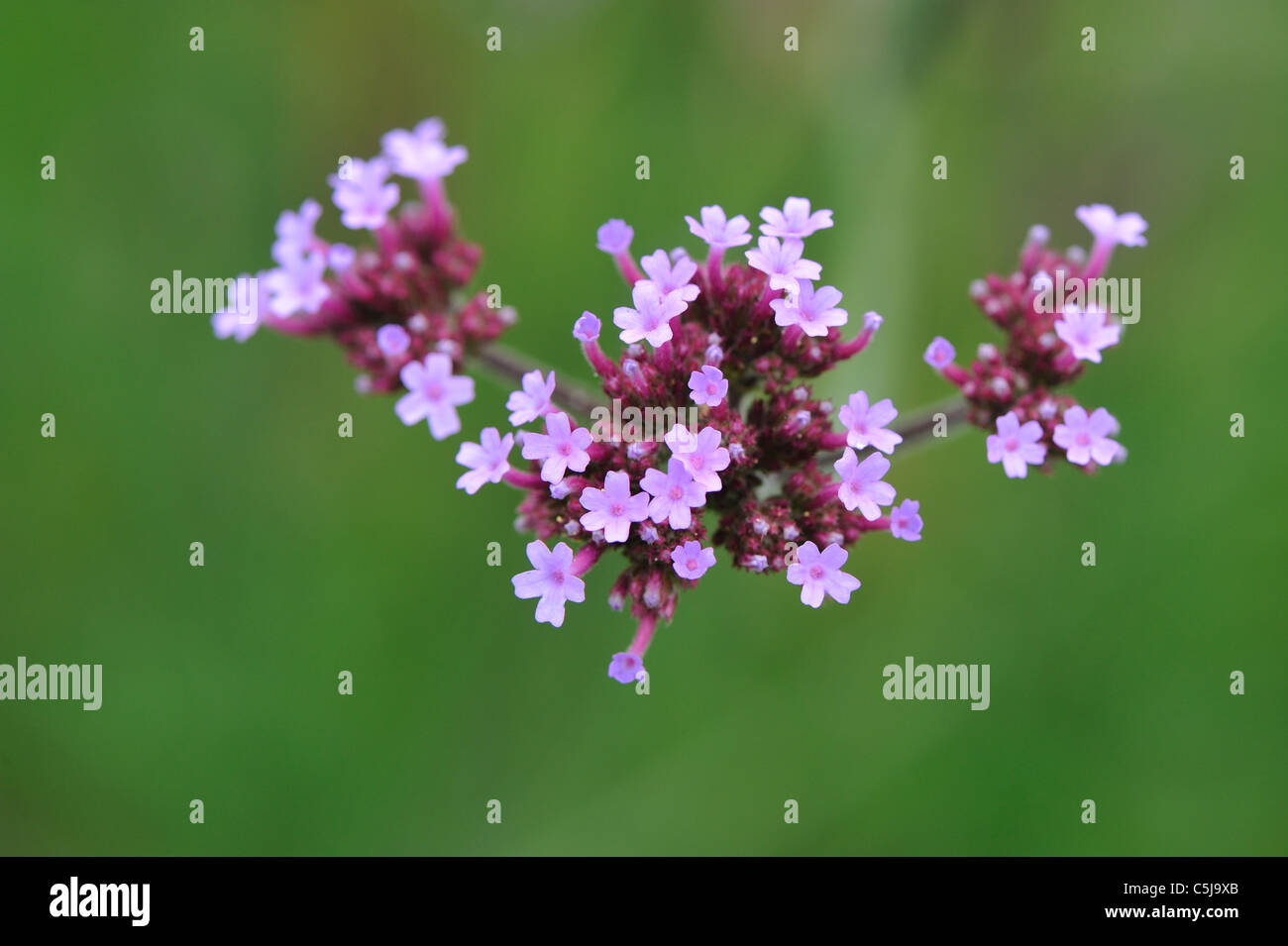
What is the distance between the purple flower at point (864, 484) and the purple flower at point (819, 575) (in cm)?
15

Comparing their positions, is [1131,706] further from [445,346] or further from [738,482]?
[445,346]

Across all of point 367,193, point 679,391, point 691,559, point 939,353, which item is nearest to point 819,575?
point 691,559

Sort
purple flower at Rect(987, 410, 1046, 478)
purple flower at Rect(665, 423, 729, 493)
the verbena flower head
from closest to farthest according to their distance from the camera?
purple flower at Rect(665, 423, 729, 493)
the verbena flower head
purple flower at Rect(987, 410, 1046, 478)

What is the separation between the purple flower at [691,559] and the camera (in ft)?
9.57

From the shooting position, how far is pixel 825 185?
5723 mm

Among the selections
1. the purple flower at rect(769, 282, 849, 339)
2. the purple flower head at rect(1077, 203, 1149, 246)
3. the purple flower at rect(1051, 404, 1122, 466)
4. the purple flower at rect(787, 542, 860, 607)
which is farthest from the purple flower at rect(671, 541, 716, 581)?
the purple flower head at rect(1077, 203, 1149, 246)

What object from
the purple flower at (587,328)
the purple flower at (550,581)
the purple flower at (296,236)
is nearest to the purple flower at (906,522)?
the purple flower at (550,581)

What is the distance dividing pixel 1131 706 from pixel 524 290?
15.1 feet

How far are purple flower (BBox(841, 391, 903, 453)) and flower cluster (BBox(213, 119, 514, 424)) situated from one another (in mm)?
1444

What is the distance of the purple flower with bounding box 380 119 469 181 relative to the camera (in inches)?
149

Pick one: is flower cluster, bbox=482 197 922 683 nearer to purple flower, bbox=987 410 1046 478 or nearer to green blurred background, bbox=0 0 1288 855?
purple flower, bbox=987 410 1046 478

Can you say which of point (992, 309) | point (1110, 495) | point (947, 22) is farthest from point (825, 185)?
point (1110, 495)

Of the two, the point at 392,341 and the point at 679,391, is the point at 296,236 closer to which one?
the point at 392,341

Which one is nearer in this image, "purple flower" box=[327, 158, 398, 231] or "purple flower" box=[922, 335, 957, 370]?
"purple flower" box=[922, 335, 957, 370]
